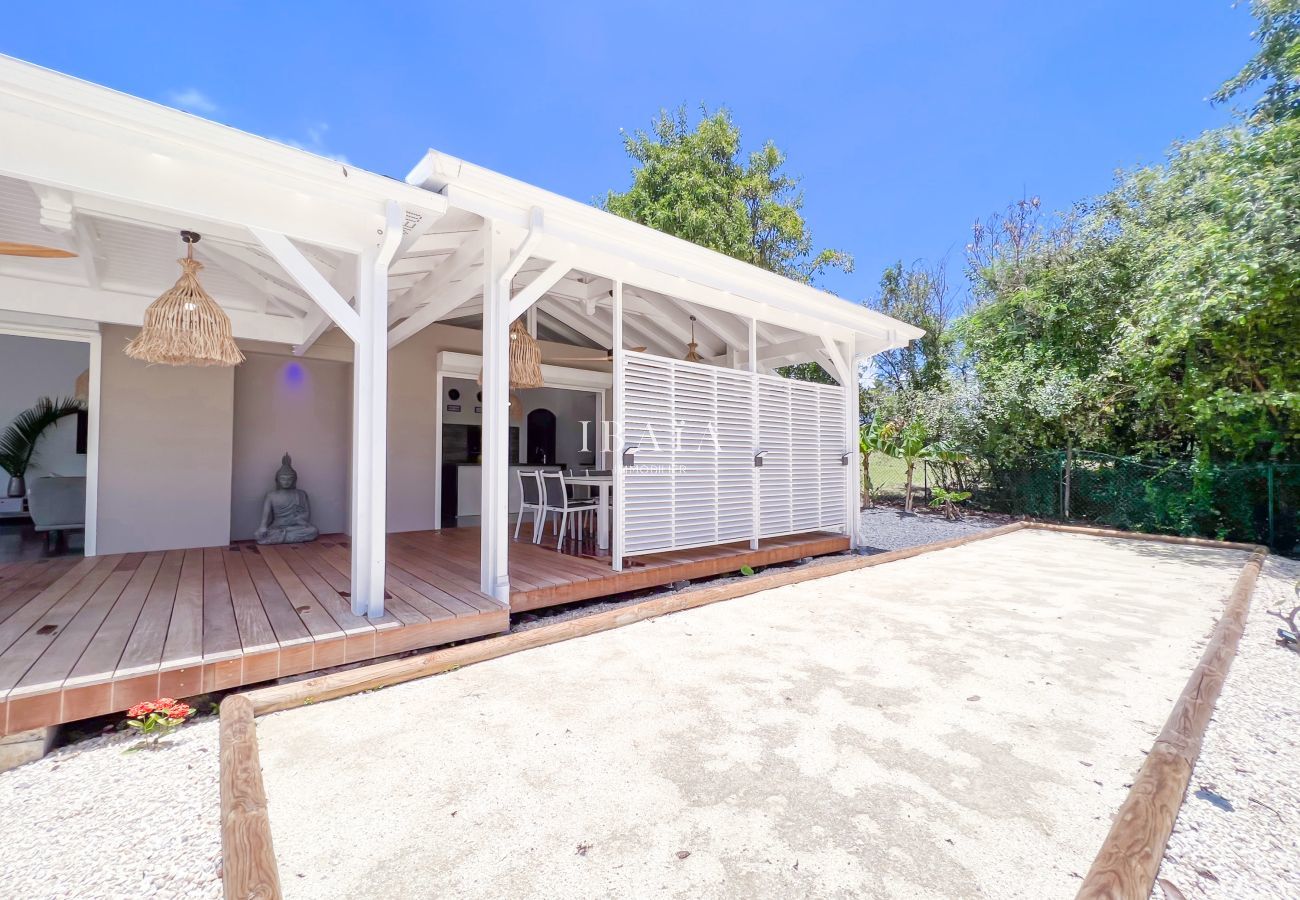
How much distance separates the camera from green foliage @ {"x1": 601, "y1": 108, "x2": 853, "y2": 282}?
1238 centimetres

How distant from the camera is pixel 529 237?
11.6ft

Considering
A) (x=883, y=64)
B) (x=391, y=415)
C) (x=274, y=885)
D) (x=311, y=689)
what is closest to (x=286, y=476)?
(x=391, y=415)

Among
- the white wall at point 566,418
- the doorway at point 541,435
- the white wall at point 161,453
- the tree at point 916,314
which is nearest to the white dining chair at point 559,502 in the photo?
the white wall at point 161,453

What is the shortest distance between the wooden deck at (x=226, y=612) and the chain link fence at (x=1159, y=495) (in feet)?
24.2

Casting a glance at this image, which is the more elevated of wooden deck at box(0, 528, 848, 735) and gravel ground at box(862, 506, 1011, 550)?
wooden deck at box(0, 528, 848, 735)

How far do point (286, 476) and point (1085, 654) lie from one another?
7.35 metres

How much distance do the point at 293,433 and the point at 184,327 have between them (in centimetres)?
319

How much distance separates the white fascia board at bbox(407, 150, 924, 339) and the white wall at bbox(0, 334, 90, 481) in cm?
802

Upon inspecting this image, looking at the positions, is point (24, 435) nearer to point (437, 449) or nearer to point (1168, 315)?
point (437, 449)

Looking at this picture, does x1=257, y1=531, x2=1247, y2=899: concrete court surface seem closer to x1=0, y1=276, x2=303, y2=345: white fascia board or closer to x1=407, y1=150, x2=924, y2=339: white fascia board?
x1=407, y1=150, x2=924, y2=339: white fascia board

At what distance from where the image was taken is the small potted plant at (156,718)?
2.41 metres

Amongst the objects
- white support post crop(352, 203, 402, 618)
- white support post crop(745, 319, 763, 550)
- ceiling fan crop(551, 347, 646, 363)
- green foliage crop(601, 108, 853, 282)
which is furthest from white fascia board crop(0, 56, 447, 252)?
green foliage crop(601, 108, 853, 282)

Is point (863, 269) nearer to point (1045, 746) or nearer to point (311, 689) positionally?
point (1045, 746)

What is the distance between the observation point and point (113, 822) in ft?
5.98
